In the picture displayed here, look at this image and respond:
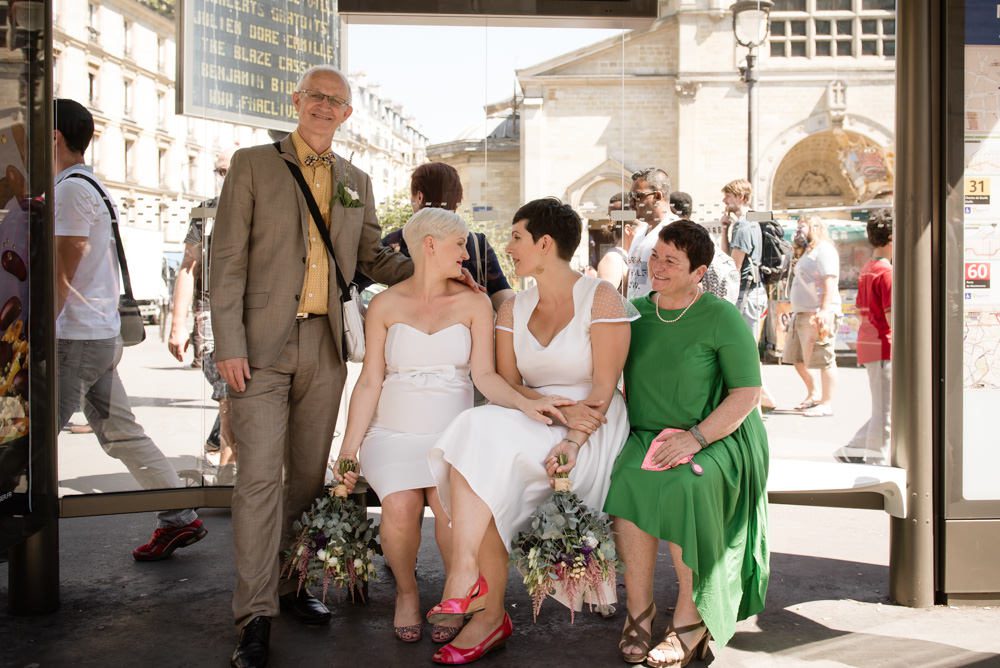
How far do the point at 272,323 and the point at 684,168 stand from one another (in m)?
2.40

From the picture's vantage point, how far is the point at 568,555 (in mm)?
3359

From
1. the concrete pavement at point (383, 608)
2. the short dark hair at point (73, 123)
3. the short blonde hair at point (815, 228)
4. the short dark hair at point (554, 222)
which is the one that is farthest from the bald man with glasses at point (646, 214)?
the short dark hair at point (73, 123)

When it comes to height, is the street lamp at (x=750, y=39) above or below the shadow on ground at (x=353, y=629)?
above

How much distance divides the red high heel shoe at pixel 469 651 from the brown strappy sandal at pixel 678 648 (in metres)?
0.53

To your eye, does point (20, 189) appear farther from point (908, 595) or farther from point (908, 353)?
point (908, 595)

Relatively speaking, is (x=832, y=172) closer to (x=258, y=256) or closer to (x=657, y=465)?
(x=657, y=465)

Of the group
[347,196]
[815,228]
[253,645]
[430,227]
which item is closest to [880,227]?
[815,228]

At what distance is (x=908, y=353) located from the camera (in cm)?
401

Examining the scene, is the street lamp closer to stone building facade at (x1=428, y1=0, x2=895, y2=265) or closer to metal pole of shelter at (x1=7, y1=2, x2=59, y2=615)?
stone building facade at (x1=428, y1=0, x2=895, y2=265)

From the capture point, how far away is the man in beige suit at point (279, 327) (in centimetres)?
359

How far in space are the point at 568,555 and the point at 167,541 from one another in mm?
2386

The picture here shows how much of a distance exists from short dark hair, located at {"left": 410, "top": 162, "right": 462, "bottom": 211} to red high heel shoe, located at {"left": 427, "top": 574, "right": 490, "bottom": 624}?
183 centimetres

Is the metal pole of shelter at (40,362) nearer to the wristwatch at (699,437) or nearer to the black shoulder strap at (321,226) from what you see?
the black shoulder strap at (321,226)

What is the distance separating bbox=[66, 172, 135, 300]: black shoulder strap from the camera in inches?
177
